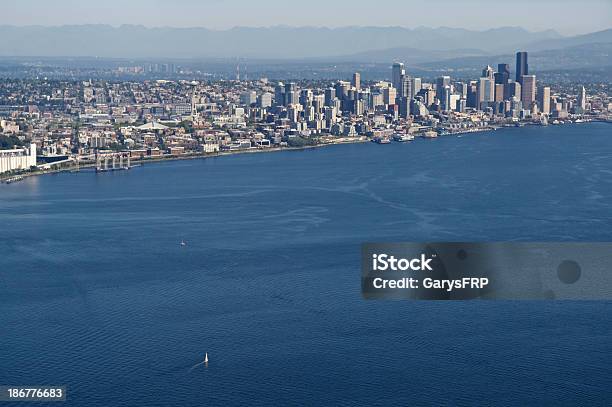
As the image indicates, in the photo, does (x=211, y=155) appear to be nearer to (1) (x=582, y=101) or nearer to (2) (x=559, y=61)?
(1) (x=582, y=101)

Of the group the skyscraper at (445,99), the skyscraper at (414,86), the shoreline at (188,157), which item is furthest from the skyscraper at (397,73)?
the shoreline at (188,157)

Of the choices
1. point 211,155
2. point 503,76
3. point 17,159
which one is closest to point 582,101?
point 503,76

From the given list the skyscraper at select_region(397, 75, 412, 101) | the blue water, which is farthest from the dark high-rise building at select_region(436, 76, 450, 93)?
the blue water

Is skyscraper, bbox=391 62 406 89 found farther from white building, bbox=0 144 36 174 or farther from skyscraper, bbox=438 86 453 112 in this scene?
white building, bbox=0 144 36 174

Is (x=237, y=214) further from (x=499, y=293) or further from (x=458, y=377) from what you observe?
(x=499, y=293)

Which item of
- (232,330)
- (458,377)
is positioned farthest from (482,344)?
(232,330)

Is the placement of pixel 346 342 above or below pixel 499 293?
below
